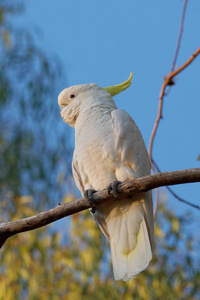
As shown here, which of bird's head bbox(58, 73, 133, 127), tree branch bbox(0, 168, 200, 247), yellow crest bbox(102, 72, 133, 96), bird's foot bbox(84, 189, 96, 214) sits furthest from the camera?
yellow crest bbox(102, 72, 133, 96)

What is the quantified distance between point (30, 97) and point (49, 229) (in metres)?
1.42

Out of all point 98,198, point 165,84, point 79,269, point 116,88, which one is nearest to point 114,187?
point 98,198

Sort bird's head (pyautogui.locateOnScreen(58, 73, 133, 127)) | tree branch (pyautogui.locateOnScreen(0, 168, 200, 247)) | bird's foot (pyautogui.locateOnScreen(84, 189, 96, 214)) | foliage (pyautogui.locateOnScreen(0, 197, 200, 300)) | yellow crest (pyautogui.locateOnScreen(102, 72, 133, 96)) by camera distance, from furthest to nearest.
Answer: foliage (pyautogui.locateOnScreen(0, 197, 200, 300)) → yellow crest (pyautogui.locateOnScreen(102, 72, 133, 96)) → bird's head (pyautogui.locateOnScreen(58, 73, 133, 127)) → bird's foot (pyautogui.locateOnScreen(84, 189, 96, 214)) → tree branch (pyautogui.locateOnScreen(0, 168, 200, 247))

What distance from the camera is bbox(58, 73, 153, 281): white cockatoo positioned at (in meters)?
2.80

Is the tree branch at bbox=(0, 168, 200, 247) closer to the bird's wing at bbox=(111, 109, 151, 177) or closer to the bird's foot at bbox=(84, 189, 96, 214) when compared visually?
the bird's foot at bbox=(84, 189, 96, 214)

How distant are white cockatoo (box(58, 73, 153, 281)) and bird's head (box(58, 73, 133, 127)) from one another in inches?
5.9

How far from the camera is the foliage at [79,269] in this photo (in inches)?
174

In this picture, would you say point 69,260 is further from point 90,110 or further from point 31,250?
point 90,110

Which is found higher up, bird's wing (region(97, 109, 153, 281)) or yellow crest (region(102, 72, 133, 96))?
yellow crest (region(102, 72, 133, 96))

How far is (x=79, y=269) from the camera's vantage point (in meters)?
4.57

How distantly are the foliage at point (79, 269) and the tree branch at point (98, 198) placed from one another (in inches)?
75.6

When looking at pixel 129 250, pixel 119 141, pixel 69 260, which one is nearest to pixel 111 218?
pixel 129 250

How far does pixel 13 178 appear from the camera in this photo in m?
5.16

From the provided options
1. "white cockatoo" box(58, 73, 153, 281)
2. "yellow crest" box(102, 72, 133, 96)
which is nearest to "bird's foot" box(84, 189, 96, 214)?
"white cockatoo" box(58, 73, 153, 281)
